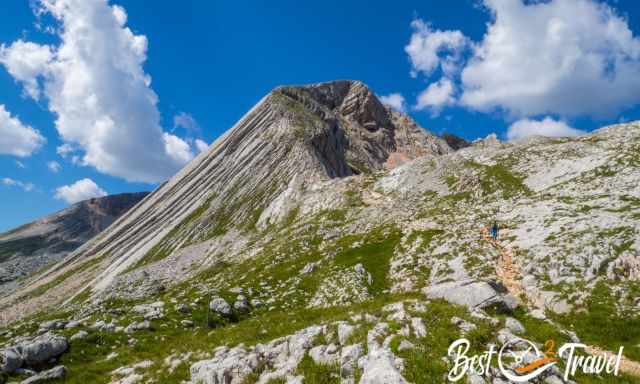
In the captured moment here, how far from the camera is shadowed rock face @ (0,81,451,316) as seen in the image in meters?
77.5

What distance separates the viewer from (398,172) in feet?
215

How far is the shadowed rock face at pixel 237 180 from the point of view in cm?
7750

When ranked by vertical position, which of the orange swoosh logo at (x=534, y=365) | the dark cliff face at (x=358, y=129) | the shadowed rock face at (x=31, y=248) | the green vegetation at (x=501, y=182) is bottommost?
the orange swoosh logo at (x=534, y=365)

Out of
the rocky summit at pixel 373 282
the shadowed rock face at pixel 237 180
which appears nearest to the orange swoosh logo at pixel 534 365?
the rocky summit at pixel 373 282

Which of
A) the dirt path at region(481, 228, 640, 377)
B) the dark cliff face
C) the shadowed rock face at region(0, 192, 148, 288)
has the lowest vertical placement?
the dirt path at region(481, 228, 640, 377)

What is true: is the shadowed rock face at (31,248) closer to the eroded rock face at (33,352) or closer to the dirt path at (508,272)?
the eroded rock face at (33,352)

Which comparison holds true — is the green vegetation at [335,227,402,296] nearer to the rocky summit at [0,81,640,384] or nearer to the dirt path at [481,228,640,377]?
the rocky summit at [0,81,640,384]

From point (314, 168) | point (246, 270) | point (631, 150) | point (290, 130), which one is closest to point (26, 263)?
point (290, 130)

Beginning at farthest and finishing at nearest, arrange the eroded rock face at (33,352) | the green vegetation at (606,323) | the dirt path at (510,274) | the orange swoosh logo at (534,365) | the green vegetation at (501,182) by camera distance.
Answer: the green vegetation at (501,182), the dirt path at (510,274), the eroded rock face at (33,352), the green vegetation at (606,323), the orange swoosh logo at (534,365)

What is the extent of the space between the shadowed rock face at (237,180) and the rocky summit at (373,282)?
116 cm

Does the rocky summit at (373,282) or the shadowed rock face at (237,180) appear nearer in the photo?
the rocky summit at (373,282)

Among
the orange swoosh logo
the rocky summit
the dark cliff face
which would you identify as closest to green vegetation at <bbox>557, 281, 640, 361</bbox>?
the rocky summit

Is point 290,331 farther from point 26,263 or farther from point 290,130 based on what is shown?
point 26,263

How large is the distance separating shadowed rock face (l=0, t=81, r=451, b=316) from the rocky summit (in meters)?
1.16
